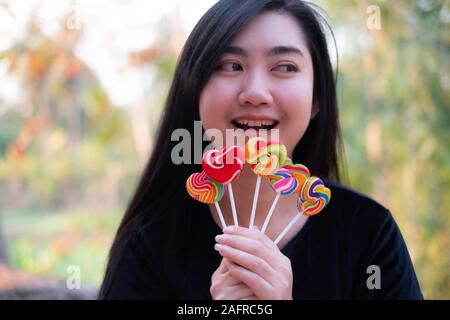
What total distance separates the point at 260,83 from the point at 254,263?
45 centimetres

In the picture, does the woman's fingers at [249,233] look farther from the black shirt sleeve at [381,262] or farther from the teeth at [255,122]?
the black shirt sleeve at [381,262]

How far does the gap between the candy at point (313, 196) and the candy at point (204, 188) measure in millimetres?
214

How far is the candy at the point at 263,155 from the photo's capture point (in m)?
1.26

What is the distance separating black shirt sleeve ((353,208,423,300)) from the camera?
1.42 metres

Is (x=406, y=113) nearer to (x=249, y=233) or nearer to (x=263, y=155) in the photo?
(x=263, y=155)

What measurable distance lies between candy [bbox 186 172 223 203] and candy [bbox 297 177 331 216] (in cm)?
21

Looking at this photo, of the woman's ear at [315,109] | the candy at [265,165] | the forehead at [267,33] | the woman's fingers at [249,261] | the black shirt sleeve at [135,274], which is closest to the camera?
the woman's fingers at [249,261]

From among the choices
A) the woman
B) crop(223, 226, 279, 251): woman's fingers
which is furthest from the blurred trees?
crop(223, 226, 279, 251): woman's fingers

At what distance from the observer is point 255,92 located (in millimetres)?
1304

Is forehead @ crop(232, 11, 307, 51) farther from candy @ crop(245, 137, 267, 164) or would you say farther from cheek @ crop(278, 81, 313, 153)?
candy @ crop(245, 137, 267, 164)

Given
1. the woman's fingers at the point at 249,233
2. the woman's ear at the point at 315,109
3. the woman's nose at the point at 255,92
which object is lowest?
the woman's fingers at the point at 249,233

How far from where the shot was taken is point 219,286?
1.20 meters

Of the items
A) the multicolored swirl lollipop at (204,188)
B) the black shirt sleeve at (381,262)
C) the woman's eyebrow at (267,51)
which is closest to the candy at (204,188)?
the multicolored swirl lollipop at (204,188)
